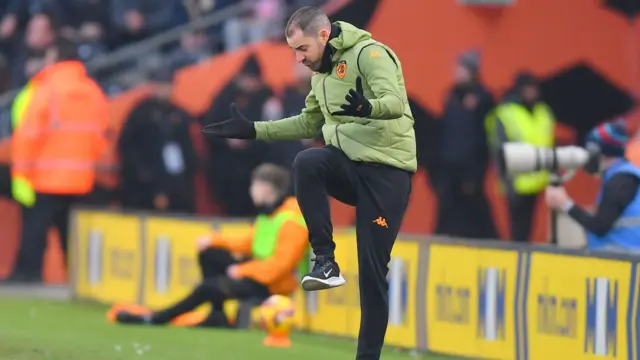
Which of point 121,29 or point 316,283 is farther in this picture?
point 121,29

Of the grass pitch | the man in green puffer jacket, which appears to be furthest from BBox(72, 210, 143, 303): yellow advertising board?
the man in green puffer jacket

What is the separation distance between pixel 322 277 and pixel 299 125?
99 cm

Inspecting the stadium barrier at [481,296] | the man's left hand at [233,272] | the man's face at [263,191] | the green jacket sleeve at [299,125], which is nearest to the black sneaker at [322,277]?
the green jacket sleeve at [299,125]

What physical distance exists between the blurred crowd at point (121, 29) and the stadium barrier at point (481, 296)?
4.72 meters

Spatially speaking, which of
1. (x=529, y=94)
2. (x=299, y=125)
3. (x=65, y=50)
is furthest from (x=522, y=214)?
(x=299, y=125)

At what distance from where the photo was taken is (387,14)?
16719 millimetres

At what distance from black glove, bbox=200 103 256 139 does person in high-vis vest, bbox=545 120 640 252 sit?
2.95 meters

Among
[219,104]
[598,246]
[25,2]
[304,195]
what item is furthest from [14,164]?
[304,195]

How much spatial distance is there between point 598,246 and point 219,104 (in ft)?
22.7

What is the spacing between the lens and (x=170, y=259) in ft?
46.3

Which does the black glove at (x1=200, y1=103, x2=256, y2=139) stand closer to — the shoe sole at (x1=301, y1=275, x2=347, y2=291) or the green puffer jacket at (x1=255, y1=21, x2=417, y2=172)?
the green puffer jacket at (x1=255, y1=21, x2=417, y2=172)

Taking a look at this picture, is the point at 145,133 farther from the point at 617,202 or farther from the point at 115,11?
the point at 617,202

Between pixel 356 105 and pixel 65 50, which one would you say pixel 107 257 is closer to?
pixel 65 50

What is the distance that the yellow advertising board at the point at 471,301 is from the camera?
10750 millimetres
